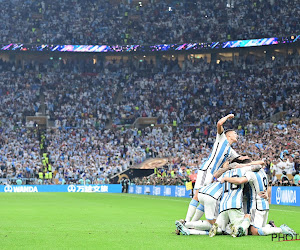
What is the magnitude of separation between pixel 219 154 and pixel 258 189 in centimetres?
102

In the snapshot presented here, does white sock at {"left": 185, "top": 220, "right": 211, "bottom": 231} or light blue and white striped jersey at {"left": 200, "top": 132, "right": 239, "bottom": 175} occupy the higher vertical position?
light blue and white striped jersey at {"left": 200, "top": 132, "right": 239, "bottom": 175}

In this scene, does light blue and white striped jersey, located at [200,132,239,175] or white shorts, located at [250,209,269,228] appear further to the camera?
light blue and white striped jersey, located at [200,132,239,175]

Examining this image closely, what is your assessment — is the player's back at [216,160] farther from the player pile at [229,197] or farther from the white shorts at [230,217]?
the white shorts at [230,217]

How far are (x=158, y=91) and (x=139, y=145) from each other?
9.39 metres

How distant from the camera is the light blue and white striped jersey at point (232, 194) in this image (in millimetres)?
11016

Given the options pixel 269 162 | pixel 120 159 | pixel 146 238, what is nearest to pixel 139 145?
pixel 120 159

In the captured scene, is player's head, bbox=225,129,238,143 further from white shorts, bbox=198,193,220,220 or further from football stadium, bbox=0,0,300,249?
football stadium, bbox=0,0,300,249

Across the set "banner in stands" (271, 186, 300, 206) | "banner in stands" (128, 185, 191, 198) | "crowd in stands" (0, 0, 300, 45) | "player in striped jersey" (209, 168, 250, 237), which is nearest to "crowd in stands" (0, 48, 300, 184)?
"banner in stands" (128, 185, 191, 198)

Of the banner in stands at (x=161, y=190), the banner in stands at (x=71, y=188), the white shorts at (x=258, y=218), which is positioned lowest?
the banner in stands at (x=71, y=188)

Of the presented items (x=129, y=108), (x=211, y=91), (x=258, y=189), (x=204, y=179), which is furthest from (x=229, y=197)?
(x=129, y=108)

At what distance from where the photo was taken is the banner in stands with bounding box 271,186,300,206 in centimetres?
2593

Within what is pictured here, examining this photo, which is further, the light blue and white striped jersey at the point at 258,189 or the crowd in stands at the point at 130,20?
the crowd in stands at the point at 130,20

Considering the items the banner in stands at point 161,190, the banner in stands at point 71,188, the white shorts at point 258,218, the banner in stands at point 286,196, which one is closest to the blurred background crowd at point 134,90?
the banner in stands at point 161,190

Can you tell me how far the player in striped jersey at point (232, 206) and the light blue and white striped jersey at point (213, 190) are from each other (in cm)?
11
